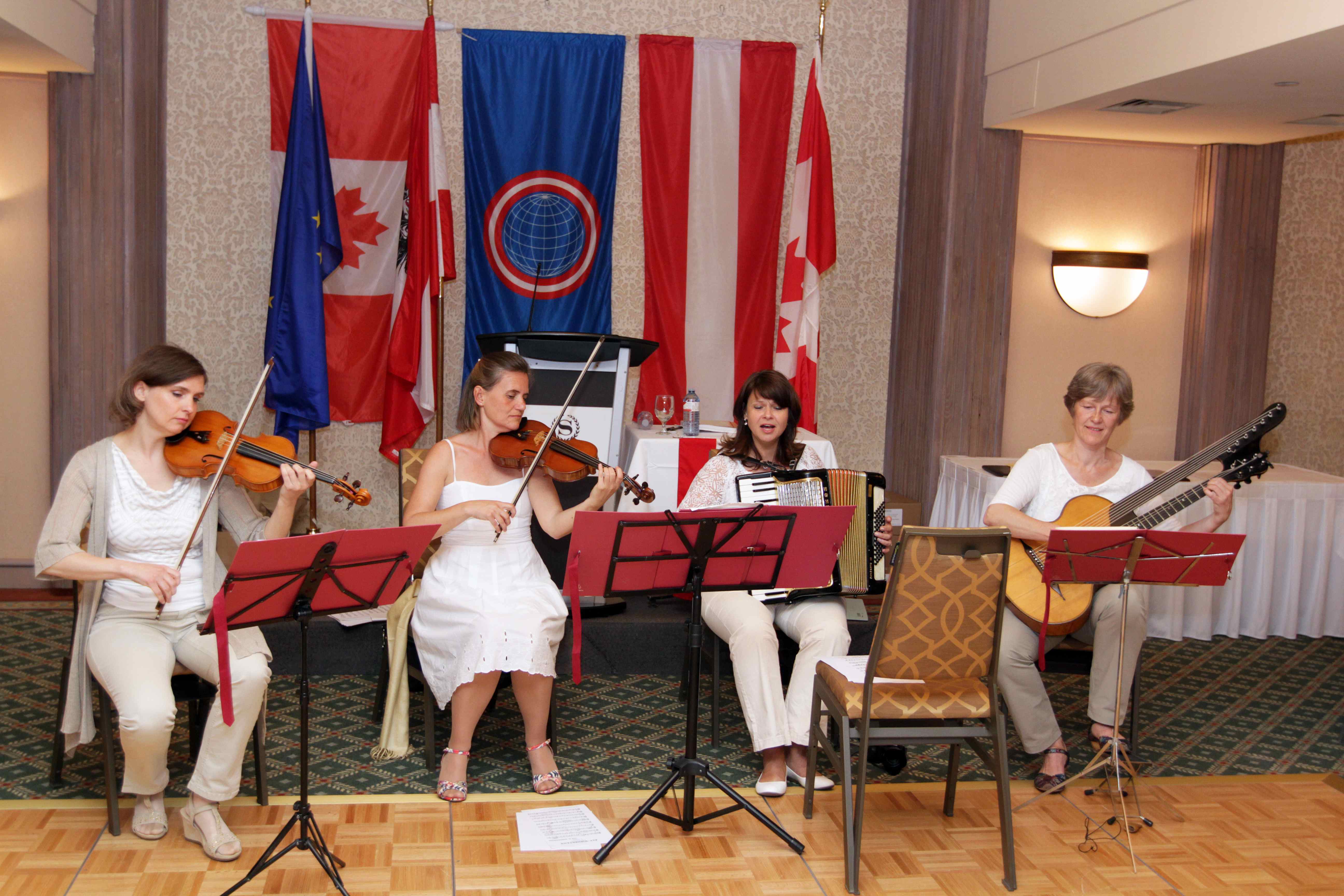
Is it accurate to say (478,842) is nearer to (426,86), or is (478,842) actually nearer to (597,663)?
(597,663)

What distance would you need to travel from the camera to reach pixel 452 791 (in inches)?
128

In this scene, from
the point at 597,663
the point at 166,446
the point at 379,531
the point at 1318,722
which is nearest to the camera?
the point at 379,531

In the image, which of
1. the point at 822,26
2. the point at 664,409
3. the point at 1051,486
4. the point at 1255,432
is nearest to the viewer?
the point at 1255,432

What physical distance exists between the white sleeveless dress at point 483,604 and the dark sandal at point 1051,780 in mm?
1539

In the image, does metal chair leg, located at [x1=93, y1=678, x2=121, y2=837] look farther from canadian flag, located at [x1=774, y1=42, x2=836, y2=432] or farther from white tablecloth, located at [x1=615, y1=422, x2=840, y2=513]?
canadian flag, located at [x1=774, y1=42, x2=836, y2=432]

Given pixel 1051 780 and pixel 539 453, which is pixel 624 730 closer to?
Answer: pixel 539 453

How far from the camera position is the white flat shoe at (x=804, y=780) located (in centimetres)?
340

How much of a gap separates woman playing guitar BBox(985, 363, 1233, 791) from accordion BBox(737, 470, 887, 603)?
15.3 inches

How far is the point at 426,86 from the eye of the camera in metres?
5.38

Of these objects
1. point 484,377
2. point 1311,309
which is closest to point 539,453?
point 484,377

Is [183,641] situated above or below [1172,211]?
below

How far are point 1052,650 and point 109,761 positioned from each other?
2.79 meters

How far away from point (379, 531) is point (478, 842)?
3.07ft

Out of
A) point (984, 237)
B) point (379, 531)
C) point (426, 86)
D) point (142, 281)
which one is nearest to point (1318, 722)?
point (984, 237)
